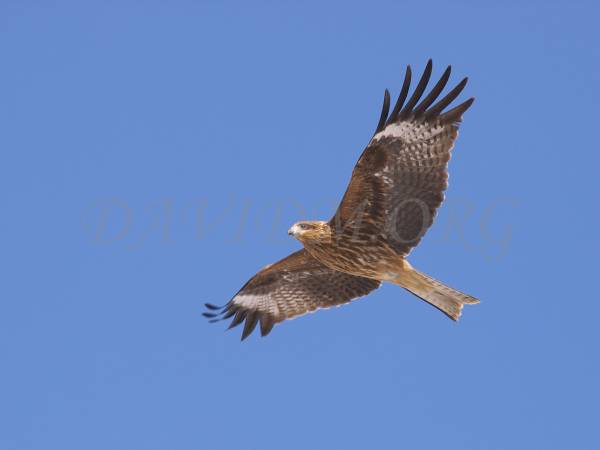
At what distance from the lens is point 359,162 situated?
39.2 ft

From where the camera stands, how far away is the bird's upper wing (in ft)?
39.0

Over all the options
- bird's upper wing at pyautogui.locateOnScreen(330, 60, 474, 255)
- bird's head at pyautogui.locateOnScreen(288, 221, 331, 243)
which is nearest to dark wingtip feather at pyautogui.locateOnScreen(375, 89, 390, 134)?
bird's upper wing at pyautogui.locateOnScreen(330, 60, 474, 255)

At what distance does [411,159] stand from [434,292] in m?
1.90

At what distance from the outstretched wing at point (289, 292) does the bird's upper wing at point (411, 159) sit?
6.39 feet

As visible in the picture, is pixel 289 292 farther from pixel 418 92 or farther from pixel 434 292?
pixel 418 92

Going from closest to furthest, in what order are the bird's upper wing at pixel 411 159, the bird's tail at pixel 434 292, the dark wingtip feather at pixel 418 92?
the dark wingtip feather at pixel 418 92, the bird's upper wing at pixel 411 159, the bird's tail at pixel 434 292

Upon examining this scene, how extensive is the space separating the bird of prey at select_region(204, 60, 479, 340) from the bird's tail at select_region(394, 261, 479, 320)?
0.04 ft

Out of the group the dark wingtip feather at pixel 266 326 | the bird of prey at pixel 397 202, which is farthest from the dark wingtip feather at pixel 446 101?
the dark wingtip feather at pixel 266 326

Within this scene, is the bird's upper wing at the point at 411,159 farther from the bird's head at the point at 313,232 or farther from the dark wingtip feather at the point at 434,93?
the bird's head at the point at 313,232

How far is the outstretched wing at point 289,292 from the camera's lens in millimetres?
14000

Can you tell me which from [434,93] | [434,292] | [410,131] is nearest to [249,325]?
[434,292]

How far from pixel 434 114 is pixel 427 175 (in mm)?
740

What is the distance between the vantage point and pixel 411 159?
473 inches

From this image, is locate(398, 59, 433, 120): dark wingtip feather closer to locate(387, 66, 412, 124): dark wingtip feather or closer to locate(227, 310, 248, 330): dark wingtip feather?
locate(387, 66, 412, 124): dark wingtip feather
